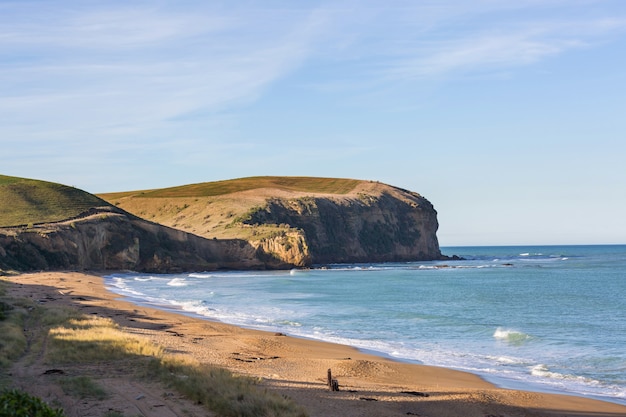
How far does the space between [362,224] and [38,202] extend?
64936mm

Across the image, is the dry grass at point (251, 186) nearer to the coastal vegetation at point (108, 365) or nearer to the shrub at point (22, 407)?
the coastal vegetation at point (108, 365)

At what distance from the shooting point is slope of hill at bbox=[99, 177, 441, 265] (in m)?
107

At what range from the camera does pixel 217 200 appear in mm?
133125

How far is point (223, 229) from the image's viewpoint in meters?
112

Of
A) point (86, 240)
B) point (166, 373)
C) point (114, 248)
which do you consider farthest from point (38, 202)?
point (166, 373)

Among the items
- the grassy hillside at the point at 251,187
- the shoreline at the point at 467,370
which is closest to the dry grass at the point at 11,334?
the shoreline at the point at 467,370

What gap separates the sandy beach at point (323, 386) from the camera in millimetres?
12812

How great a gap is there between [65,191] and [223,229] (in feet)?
89.0

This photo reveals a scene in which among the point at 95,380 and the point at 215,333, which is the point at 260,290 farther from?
the point at 95,380

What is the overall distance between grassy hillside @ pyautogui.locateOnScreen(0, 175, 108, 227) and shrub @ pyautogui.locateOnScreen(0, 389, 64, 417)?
232ft

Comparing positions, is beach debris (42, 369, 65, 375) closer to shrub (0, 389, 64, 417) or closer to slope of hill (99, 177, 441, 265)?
shrub (0, 389, 64, 417)

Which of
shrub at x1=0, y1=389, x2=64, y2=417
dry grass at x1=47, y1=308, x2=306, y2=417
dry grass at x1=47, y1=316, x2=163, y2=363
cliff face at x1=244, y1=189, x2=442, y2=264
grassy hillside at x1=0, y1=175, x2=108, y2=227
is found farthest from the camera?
cliff face at x1=244, y1=189, x2=442, y2=264

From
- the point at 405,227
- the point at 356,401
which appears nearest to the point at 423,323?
the point at 356,401

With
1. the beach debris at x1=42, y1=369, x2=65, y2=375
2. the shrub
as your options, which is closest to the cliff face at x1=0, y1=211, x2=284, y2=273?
the beach debris at x1=42, y1=369, x2=65, y2=375
